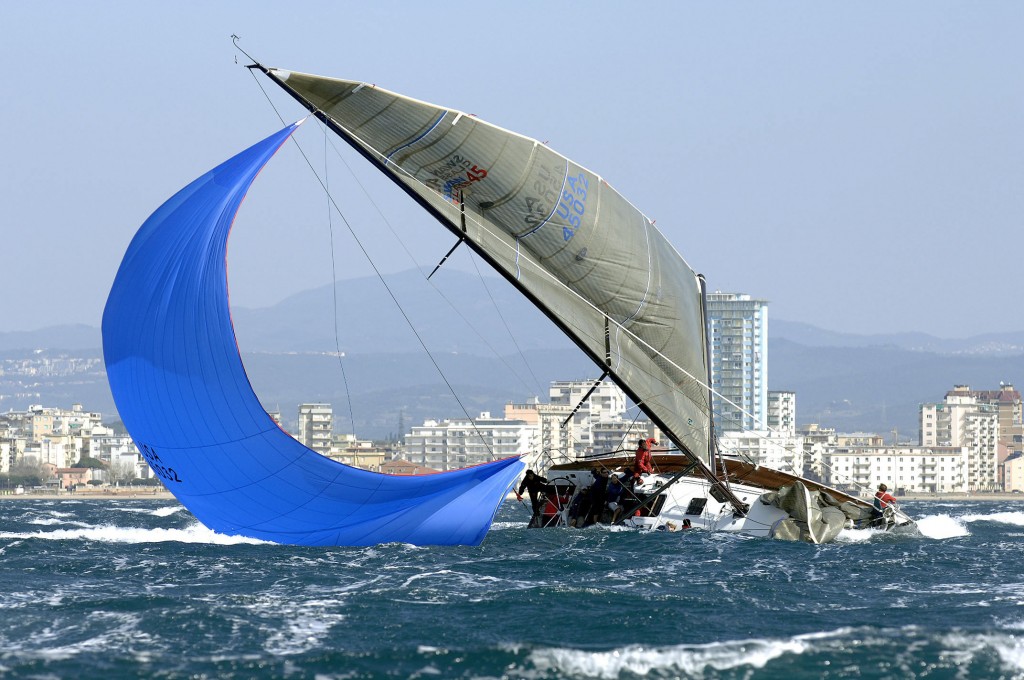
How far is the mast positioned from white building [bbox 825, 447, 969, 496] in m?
128

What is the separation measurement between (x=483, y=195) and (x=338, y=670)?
10847 mm

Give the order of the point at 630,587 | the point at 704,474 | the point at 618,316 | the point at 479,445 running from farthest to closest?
1. the point at 479,445
2. the point at 704,474
3. the point at 618,316
4. the point at 630,587

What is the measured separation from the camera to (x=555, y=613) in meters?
15.3

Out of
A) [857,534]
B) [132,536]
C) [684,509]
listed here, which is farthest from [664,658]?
[132,536]

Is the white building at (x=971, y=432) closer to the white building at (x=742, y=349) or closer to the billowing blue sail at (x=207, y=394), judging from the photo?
the white building at (x=742, y=349)

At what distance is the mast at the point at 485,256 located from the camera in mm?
21141

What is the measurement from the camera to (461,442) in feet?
560

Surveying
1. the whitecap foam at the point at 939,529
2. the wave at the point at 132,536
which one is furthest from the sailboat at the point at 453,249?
the whitecap foam at the point at 939,529

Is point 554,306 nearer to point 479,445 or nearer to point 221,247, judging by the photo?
point 221,247

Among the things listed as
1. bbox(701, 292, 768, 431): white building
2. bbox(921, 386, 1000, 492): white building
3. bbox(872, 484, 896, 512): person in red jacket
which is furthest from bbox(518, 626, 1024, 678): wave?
bbox(701, 292, 768, 431): white building

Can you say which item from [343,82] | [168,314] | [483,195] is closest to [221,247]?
[168,314]

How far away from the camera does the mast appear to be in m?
21.1

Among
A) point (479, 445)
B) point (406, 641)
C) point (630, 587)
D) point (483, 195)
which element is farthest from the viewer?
point (479, 445)

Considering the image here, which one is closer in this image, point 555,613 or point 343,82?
point 555,613
